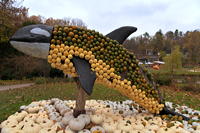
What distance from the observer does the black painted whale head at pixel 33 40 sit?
394cm

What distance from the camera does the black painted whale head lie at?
3.94m

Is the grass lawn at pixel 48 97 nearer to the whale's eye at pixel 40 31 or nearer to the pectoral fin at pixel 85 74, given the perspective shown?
the whale's eye at pixel 40 31

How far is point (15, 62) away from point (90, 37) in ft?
61.1

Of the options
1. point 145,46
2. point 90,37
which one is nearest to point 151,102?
point 90,37

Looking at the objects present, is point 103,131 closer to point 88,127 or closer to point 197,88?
point 88,127

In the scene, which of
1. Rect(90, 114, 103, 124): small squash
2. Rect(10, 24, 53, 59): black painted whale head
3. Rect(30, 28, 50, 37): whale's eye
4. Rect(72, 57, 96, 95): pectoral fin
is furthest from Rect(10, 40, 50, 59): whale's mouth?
Rect(90, 114, 103, 124): small squash

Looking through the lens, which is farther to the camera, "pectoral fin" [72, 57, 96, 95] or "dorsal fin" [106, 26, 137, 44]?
"dorsal fin" [106, 26, 137, 44]

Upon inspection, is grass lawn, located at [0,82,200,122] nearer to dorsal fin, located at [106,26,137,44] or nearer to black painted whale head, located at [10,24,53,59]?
black painted whale head, located at [10,24,53,59]

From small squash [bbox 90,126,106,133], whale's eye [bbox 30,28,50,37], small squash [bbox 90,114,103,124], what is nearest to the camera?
whale's eye [bbox 30,28,50,37]

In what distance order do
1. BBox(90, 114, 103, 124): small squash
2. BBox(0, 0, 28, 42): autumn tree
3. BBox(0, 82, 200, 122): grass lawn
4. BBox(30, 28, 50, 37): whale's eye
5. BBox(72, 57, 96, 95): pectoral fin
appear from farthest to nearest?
BBox(0, 0, 28, 42): autumn tree, BBox(0, 82, 200, 122): grass lawn, BBox(90, 114, 103, 124): small squash, BBox(30, 28, 50, 37): whale's eye, BBox(72, 57, 96, 95): pectoral fin

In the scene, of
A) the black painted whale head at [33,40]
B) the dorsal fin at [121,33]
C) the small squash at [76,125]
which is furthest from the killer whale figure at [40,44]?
the dorsal fin at [121,33]

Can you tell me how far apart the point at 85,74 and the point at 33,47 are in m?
1.34

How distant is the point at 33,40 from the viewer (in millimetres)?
3947

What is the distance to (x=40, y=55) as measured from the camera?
13.8 feet
